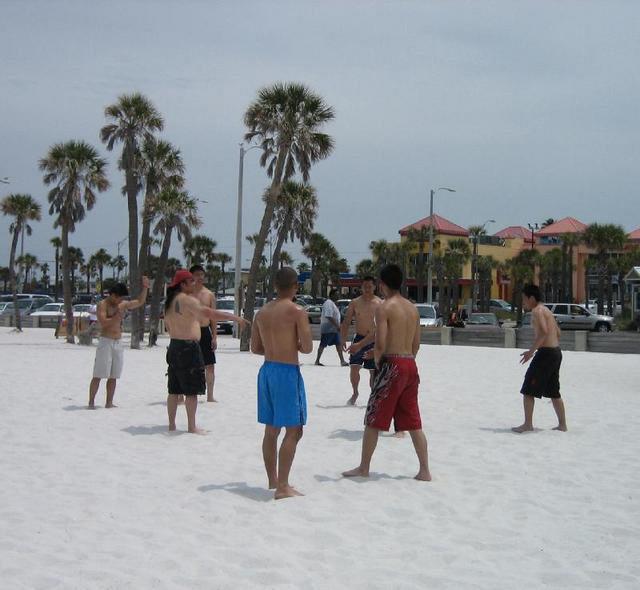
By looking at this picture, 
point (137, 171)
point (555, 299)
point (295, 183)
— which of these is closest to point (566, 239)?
point (555, 299)

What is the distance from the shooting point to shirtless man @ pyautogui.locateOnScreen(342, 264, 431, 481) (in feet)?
22.4

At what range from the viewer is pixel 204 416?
405 inches

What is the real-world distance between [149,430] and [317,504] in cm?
351

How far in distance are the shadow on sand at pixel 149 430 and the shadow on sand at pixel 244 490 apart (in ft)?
7.59

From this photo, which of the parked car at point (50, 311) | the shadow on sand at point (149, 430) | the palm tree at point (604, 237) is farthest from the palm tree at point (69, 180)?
the palm tree at point (604, 237)

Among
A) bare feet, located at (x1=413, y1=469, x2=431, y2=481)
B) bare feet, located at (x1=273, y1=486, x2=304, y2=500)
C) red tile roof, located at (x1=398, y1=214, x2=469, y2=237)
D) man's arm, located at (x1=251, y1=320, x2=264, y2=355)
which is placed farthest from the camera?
red tile roof, located at (x1=398, y1=214, x2=469, y2=237)

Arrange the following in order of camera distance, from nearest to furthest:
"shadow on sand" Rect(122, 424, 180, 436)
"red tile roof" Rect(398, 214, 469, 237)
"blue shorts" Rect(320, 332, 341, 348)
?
"shadow on sand" Rect(122, 424, 180, 436)
"blue shorts" Rect(320, 332, 341, 348)
"red tile roof" Rect(398, 214, 469, 237)

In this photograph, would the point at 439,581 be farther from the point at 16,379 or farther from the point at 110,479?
the point at 16,379

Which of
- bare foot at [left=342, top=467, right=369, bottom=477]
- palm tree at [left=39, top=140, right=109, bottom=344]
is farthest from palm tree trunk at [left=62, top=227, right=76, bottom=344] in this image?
bare foot at [left=342, top=467, right=369, bottom=477]

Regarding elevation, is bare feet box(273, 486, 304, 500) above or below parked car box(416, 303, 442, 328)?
below

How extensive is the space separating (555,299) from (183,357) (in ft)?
240

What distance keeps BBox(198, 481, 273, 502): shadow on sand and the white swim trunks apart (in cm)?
420

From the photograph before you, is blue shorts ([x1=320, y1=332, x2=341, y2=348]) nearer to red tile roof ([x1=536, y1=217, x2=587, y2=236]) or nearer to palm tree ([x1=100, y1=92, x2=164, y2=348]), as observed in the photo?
palm tree ([x1=100, y1=92, x2=164, y2=348])

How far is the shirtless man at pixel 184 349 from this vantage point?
8938 millimetres
